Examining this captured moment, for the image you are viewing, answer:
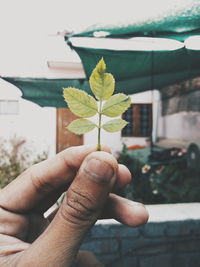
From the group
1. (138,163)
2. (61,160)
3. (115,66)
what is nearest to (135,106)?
(138,163)

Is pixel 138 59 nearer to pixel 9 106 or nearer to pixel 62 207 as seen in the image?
pixel 62 207

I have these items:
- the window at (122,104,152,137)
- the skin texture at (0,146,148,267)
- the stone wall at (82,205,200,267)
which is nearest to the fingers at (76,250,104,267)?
the skin texture at (0,146,148,267)

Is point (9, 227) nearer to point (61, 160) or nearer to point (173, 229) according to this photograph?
point (61, 160)

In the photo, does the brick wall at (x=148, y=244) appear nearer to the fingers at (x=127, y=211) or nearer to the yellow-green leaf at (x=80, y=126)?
the fingers at (x=127, y=211)

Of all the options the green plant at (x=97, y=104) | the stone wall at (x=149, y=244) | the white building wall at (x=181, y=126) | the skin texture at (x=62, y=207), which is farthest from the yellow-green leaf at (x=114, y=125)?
Result: the white building wall at (x=181, y=126)

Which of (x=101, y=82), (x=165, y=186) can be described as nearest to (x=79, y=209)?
(x=101, y=82)

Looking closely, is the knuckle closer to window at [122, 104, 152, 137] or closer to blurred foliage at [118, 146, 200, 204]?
blurred foliage at [118, 146, 200, 204]

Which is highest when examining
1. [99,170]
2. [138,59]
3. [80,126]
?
[138,59]
